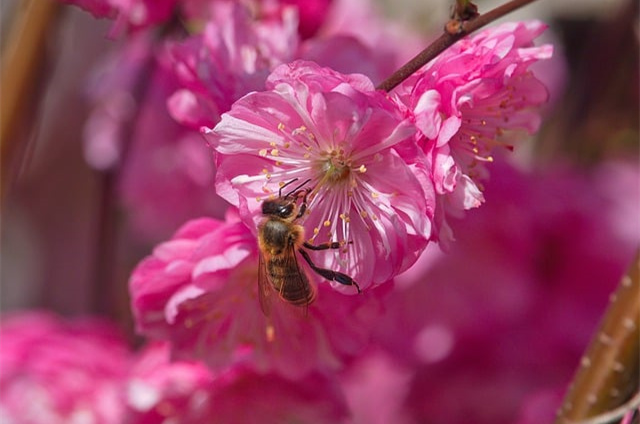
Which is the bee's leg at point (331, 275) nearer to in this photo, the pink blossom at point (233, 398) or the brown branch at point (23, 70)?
the pink blossom at point (233, 398)

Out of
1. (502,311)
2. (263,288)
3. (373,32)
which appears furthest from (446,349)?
(263,288)

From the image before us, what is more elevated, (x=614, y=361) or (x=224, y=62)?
(x=224, y=62)

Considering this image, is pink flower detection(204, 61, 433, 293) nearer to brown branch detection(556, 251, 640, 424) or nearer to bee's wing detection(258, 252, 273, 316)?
bee's wing detection(258, 252, 273, 316)

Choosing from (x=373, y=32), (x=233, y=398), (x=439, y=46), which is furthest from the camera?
(x=373, y=32)

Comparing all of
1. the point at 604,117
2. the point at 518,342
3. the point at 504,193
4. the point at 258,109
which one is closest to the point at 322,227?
the point at 258,109

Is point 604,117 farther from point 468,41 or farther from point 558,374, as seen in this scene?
point 468,41

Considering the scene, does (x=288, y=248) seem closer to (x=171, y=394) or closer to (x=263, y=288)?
(x=263, y=288)
